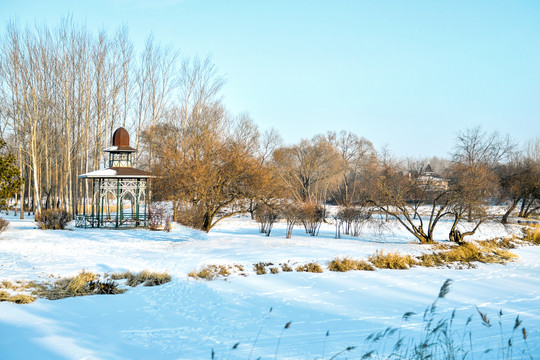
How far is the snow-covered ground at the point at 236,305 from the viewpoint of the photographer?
5523 mm

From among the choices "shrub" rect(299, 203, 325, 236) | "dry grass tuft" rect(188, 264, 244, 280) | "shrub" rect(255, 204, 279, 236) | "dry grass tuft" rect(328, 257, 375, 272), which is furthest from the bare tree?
"dry grass tuft" rect(188, 264, 244, 280)

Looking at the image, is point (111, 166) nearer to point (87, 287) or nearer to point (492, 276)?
point (87, 287)

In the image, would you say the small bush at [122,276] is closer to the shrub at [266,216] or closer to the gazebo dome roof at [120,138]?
the shrub at [266,216]

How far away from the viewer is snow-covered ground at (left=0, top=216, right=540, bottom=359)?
217 inches

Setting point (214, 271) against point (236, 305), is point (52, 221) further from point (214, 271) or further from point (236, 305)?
point (236, 305)

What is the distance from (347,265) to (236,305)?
15.6 ft

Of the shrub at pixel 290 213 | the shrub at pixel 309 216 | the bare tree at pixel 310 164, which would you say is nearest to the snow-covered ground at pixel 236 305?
the shrub at pixel 290 213

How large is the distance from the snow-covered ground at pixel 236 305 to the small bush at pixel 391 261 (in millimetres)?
452

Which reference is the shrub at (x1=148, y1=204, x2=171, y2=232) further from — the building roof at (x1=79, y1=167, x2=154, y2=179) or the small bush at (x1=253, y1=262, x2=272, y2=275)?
the small bush at (x1=253, y1=262, x2=272, y2=275)

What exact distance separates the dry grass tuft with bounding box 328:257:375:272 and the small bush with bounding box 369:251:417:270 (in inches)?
15.6

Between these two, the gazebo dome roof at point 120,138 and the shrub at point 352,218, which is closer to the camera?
the shrub at point 352,218

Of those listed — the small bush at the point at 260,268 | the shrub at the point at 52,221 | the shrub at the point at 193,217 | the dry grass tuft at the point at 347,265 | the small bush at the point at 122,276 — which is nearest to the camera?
the small bush at the point at 122,276

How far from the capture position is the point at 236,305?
308 inches

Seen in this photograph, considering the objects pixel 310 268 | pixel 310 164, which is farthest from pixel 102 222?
pixel 310 164
